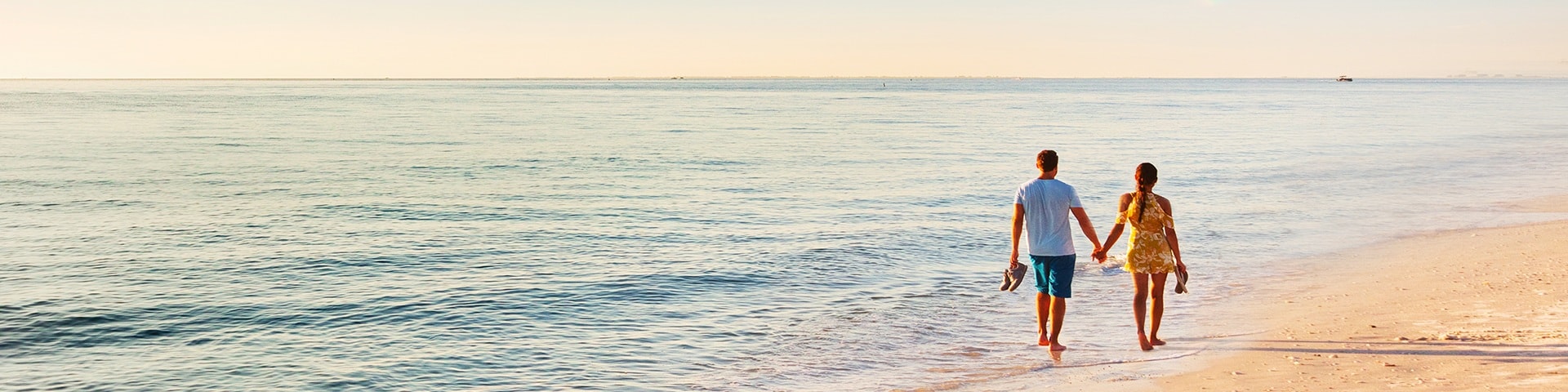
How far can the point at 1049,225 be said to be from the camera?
8.70 meters

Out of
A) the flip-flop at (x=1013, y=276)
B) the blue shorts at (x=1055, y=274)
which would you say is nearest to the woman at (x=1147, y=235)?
the blue shorts at (x=1055, y=274)

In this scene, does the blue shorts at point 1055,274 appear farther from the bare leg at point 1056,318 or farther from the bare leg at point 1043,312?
the bare leg at point 1043,312

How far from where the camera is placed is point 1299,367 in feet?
27.8

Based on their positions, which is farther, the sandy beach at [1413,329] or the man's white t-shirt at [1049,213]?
the man's white t-shirt at [1049,213]

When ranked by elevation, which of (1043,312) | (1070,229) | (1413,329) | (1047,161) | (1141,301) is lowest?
(1413,329)

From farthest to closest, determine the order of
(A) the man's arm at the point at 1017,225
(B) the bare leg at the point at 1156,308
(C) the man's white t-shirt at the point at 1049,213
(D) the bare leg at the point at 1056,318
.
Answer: (D) the bare leg at the point at 1056,318
(B) the bare leg at the point at 1156,308
(A) the man's arm at the point at 1017,225
(C) the man's white t-shirt at the point at 1049,213

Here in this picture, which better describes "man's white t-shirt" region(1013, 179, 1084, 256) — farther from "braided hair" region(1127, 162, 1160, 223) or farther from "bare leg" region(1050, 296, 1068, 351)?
"bare leg" region(1050, 296, 1068, 351)

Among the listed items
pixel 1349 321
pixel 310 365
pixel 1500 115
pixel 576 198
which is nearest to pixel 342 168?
pixel 576 198

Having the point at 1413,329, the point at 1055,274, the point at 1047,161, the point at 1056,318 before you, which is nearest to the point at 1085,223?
the point at 1055,274

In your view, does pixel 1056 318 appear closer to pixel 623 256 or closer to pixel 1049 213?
pixel 1049 213

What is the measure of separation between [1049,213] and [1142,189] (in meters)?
0.70

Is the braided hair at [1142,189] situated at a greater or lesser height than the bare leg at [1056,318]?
greater

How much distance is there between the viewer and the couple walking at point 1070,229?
856 cm

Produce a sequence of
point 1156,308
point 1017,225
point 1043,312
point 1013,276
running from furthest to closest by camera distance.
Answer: point 1043,312 → point 1156,308 → point 1013,276 → point 1017,225
